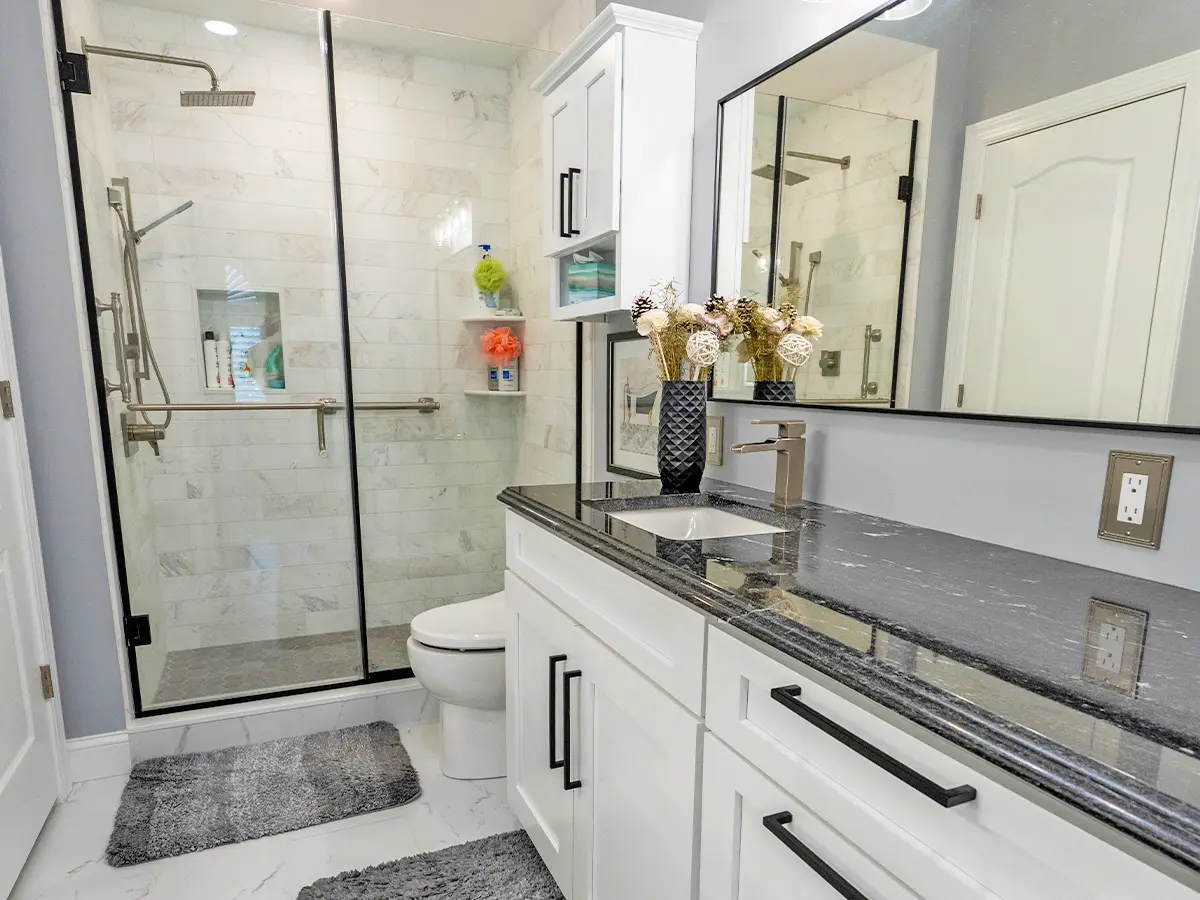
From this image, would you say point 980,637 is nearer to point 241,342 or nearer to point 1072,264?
point 1072,264

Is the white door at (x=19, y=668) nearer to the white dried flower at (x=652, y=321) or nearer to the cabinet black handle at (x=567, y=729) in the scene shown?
the cabinet black handle at (x=567, y=729)

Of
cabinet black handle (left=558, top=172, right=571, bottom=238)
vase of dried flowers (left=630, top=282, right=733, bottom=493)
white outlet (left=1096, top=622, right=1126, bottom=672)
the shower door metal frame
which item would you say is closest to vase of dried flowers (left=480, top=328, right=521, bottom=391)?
the shower door metal frame

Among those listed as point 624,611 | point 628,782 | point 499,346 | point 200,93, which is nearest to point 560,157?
point 499,346

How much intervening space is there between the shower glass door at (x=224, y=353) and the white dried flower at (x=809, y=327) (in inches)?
69.1

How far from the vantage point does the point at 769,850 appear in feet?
2.60

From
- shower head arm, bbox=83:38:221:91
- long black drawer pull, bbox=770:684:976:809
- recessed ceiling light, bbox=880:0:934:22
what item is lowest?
long black drawer pull, bbox=770:684:976:809

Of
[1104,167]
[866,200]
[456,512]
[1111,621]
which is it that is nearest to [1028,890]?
[1111,621]

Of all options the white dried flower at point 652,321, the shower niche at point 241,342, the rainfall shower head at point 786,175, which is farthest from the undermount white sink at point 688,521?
the shower niche at point 241,342

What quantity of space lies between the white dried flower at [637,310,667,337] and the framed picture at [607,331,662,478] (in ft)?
1.40

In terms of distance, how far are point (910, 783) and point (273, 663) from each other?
8.16 feet

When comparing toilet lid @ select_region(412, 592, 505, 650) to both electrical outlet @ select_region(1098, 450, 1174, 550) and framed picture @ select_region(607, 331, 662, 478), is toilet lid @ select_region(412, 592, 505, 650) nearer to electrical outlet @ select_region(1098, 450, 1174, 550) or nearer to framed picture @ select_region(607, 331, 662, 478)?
framed picture @ select_region(607, 331, 662, 478)

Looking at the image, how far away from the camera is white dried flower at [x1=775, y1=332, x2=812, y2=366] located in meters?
1.47

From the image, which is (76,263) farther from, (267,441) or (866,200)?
(866,200)

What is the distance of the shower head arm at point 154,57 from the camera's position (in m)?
2.08
